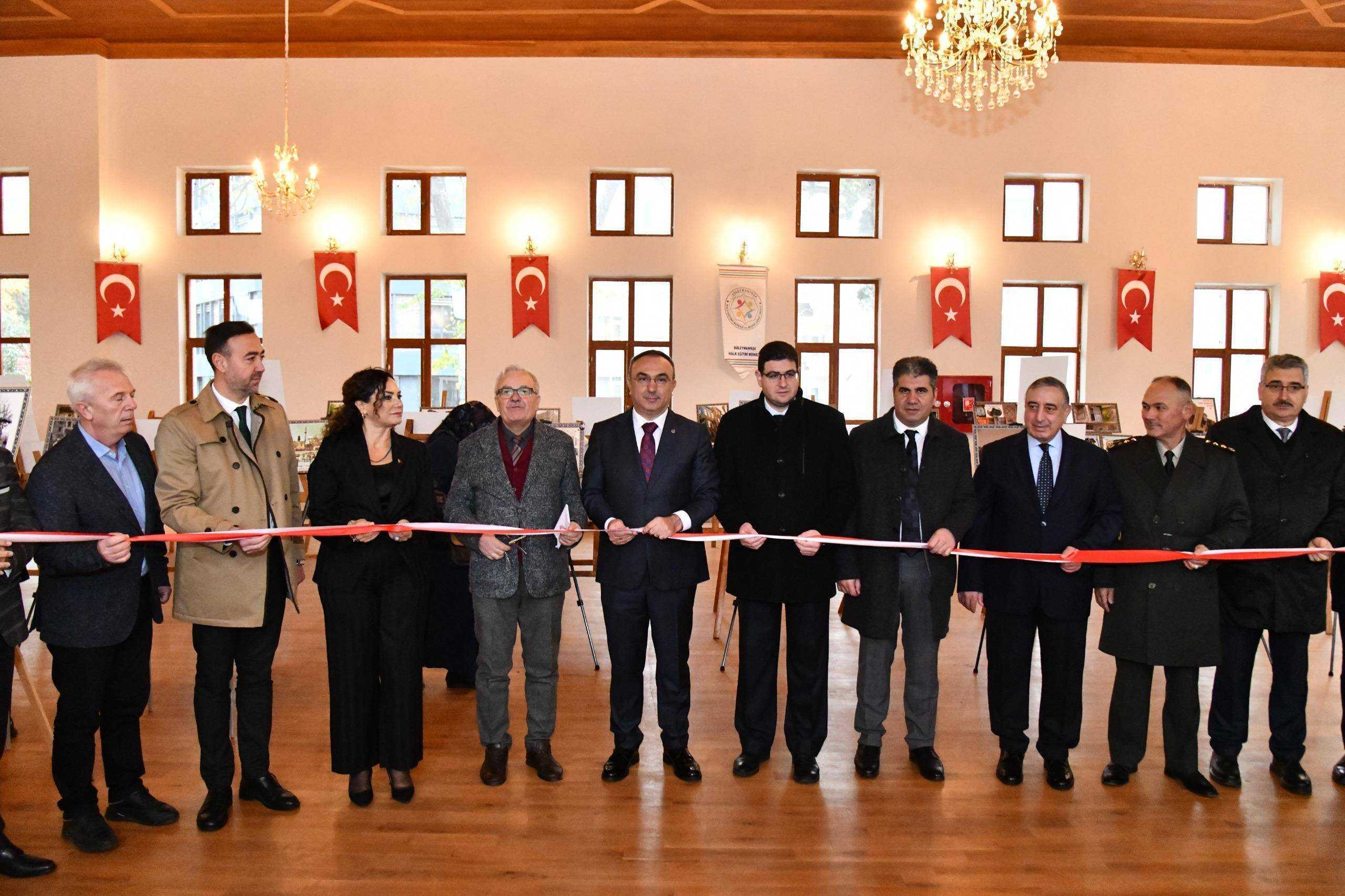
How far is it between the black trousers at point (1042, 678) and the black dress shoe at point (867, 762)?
0.51 metres

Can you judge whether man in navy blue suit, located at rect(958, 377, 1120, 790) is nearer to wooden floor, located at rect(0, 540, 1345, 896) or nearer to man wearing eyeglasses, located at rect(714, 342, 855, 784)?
wooden floor, located at rect(0, 540, 1345, 896)

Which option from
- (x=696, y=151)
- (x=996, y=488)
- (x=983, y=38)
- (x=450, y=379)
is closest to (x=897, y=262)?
Result: (x=696, y=151)

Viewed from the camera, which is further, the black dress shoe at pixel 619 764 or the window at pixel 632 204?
the window at pixel 632 204

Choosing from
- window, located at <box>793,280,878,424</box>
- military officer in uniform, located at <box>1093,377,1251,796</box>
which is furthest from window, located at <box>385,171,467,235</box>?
military officer in uniform, located at <box>1093,377,1251,796</box>

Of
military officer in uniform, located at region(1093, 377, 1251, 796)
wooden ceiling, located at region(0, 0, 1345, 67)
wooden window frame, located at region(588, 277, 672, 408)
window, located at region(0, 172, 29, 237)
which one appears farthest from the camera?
wooden window frame, located at region(588, 277, 672, 408)

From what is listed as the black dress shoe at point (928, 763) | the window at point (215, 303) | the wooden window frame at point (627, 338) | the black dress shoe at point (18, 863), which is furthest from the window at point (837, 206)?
the black dress shoe at point (18, 863)

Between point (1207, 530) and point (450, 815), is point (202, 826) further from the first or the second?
point (1207, 530)

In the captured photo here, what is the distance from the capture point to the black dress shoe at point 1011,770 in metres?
3.70

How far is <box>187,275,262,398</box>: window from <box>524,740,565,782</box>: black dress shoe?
10.5 m

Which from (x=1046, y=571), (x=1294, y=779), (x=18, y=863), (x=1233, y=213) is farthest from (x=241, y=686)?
(x=1233, y=213)

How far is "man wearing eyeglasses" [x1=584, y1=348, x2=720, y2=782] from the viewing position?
145 inches

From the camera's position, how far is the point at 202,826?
3.24m

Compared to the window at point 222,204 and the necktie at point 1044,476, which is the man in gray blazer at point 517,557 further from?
the window at point 222,204

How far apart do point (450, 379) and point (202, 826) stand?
9.91 meters
